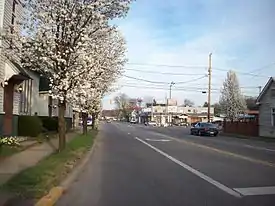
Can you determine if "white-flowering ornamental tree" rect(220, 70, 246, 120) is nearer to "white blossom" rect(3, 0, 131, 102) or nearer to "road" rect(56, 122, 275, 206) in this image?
"road" rect(56, 122, 275, 206)

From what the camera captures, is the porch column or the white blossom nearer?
the white blossom

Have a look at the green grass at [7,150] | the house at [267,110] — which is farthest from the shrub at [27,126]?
the house at [267,110]

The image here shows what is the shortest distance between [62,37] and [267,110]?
3370 centimetres

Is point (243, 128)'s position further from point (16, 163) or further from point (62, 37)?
point (16, 163)

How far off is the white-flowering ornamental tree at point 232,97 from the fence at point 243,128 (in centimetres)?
1522

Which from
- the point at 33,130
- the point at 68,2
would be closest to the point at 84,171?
the point at 68,2

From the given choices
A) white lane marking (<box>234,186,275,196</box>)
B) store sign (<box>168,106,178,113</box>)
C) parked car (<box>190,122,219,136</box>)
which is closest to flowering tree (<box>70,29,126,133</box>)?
white lane marking (<box>234,186,275,196</box>)

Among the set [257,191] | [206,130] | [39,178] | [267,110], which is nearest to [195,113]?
[206,130]

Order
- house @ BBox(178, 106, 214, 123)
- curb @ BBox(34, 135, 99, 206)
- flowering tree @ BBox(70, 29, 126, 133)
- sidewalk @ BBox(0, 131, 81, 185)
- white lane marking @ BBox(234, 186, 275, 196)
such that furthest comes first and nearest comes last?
house @ BBox(178, 106, 214, 123) → flowering tree @ BBox(70, 29, 126, 133) → sidewalk @ BBox(0, 131, 81, 185) → white lane marking @ BBox(234, 186, 275, 196) → curb @ BBox(34, 135, 99, 206)

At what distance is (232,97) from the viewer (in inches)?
2825

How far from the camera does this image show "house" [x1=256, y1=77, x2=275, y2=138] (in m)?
44.3

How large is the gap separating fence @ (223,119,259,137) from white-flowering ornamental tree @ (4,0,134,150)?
34883mm

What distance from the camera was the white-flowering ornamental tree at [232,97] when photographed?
234 ft

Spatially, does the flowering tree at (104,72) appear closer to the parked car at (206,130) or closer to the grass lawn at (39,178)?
the grass lawn at (39,178)
